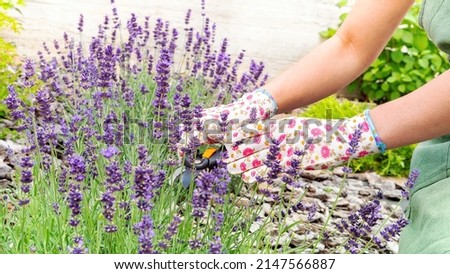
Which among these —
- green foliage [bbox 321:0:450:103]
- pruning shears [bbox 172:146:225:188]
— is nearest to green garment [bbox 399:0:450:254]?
pruning shears [bbox 172:146:225:188]

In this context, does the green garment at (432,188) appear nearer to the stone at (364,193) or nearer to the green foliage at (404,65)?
the stone at (364,193)

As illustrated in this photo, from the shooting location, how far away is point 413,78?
517 centimetres

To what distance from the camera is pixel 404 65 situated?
529cm

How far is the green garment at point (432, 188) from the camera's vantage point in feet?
5.64

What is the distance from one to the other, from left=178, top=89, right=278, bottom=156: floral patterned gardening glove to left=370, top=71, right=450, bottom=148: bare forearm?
0.35 meters

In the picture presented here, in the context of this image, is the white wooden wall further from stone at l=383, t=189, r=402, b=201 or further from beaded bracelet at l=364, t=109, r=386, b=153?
beaded bracelet at l=364, t=109, r=386, b=153

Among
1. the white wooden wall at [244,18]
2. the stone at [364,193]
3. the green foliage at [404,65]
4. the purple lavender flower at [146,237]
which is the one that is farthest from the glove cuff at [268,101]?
the white wooden wall at [244,18]

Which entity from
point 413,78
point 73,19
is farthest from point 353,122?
point 73,19

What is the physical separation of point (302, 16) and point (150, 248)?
4486 mm

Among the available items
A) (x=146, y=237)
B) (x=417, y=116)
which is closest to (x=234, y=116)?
(x=417, y=116)

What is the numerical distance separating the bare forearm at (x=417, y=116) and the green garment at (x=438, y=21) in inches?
6.7

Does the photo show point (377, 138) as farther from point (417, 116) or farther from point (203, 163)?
point (203, 163)

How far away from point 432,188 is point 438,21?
448 millimetres

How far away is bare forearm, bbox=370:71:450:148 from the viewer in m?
1.78
